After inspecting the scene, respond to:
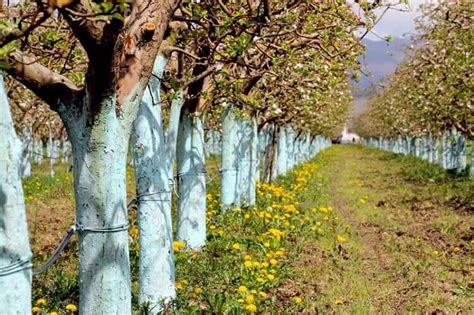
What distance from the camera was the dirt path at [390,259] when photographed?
8.27 meters

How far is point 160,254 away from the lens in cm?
703

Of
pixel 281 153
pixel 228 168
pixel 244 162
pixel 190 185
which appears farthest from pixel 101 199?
pixel 281 153

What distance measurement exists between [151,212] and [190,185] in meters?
3.49

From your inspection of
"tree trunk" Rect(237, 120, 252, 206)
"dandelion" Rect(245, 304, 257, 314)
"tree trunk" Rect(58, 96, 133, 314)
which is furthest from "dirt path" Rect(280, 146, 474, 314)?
"tree trunk" Rect(58, 96, 133, 314)

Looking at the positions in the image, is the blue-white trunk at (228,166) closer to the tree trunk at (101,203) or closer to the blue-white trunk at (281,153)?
the tree trunk at (101,203)

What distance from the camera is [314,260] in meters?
10.4

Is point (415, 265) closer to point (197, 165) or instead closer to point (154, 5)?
point (197, 165)

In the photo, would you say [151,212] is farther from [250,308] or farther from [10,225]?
[10,225]

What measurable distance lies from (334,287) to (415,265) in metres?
2.32

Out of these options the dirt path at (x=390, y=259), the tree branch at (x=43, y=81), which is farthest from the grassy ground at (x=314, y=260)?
the tree branch at (x=43, y=81)

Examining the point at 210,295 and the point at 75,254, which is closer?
the point at 210,295

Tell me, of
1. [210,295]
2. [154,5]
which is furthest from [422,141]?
[154,5]

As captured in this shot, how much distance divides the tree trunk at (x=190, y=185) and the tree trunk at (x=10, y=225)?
6.90 m

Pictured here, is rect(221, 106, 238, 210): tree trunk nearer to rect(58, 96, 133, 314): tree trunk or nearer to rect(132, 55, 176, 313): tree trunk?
rect(132, 55, 176, 313): tree trunk
